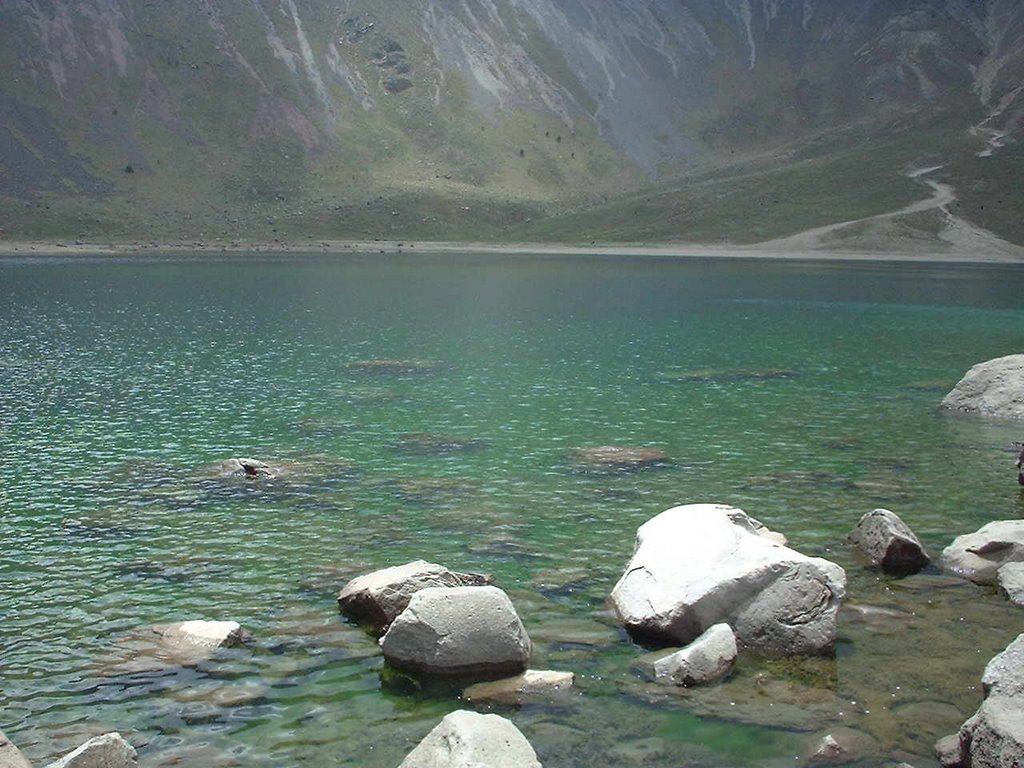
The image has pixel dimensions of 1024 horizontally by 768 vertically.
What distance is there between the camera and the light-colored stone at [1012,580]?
18.3 m

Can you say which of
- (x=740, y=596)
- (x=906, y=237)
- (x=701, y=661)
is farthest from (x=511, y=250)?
(x=701, y=661)

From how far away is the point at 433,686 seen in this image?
1492cm

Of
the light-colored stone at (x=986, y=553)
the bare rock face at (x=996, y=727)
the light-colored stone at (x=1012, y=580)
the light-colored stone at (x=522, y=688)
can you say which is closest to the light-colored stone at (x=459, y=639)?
the light-colored stone at (x=522, y=688)

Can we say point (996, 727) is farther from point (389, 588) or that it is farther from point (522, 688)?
point (389, 588)

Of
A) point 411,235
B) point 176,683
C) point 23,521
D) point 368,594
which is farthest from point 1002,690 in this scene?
point 411,235

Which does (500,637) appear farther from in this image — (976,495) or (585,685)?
(976,495)

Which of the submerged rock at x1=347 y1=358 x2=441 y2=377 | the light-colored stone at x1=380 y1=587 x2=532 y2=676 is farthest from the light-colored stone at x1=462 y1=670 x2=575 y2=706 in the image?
the submerged rock at x1=347 y1=358 x2=441 y2=377

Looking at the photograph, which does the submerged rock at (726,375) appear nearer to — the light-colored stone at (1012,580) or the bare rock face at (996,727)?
the light-colored stone at (1012,580)

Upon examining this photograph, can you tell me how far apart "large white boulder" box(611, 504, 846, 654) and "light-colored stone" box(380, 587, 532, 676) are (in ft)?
8.37

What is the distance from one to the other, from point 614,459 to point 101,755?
20260 mm

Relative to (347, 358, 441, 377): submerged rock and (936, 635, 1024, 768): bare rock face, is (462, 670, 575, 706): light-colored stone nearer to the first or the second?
(936, 635, 1024, 768): bare rock face

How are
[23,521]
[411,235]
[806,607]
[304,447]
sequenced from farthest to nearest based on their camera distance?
[411,235]
[304,447]
[23,521]
[806,607]

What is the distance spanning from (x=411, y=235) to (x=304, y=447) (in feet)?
474

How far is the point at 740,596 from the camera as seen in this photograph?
16.5 metres
